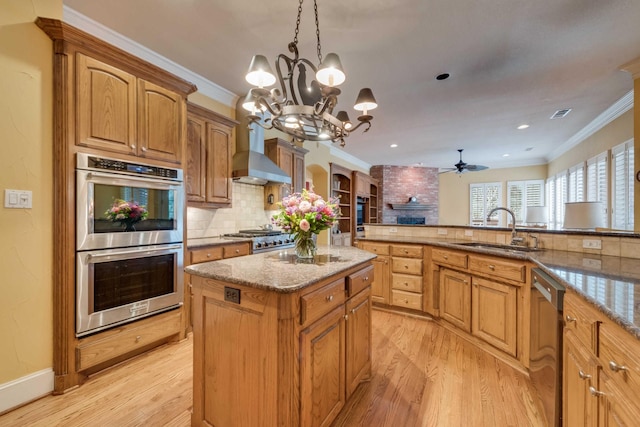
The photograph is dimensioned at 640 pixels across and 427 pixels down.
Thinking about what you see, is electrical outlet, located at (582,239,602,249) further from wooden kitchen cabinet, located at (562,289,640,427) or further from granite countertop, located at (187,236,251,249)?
granite countertop, located at (187,236,251,249)

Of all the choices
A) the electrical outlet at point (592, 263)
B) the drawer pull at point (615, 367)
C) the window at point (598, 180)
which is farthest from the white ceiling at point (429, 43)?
the drawer pull at point (615, 367)

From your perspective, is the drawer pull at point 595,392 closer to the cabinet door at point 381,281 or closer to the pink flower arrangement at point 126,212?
the cabinet door at point 381,281

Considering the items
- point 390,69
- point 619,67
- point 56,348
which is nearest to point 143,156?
point 56,348

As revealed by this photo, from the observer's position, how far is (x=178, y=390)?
6.31 ft

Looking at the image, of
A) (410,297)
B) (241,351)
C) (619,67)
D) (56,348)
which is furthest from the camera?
(410,297)

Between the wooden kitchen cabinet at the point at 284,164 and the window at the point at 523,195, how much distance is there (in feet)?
22.5

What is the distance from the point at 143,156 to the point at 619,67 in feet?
15.8

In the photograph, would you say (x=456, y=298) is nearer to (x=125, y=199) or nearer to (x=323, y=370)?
(x=323, y=370)

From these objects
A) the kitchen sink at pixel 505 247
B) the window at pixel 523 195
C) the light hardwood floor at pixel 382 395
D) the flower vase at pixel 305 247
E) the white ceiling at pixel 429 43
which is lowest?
the light hardwood floor at pixel 382 395

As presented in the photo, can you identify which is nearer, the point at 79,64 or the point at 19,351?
the point at 19,351

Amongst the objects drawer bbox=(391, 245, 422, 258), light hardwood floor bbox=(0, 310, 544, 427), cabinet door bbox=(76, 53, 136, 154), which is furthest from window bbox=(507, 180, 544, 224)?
cabinet door bbox=(76, 53, 136, 154)

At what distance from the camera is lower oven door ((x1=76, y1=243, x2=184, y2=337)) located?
193 centimetres

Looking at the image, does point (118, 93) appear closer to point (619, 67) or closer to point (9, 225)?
point (9, 225)

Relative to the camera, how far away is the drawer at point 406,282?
323 centimetres
